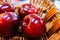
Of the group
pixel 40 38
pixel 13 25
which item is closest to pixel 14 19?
pixel 13 25

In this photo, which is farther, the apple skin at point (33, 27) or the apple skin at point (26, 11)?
the apple skin at point (26, 11)

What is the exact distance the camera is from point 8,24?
53cm

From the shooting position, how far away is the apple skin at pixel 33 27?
0.51 metres

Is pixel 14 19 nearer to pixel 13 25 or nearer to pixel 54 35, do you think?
pixel 13 25

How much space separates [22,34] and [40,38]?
0.08 m

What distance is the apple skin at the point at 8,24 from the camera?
1.74 feet

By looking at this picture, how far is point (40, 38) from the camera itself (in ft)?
1.80

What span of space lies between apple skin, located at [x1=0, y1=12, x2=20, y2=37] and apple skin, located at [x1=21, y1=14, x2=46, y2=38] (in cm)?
4

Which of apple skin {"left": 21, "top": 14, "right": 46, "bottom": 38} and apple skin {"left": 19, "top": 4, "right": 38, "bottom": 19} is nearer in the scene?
apple skin {"left": 21, "top": 14, "right": 46, "bottom": 38}

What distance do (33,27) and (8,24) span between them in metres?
0.10

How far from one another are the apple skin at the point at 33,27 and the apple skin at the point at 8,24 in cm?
4

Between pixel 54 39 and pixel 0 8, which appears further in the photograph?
pixel 0 8

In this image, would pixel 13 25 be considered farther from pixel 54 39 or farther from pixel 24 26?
pixel 54 39

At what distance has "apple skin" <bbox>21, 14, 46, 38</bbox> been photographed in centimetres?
51
